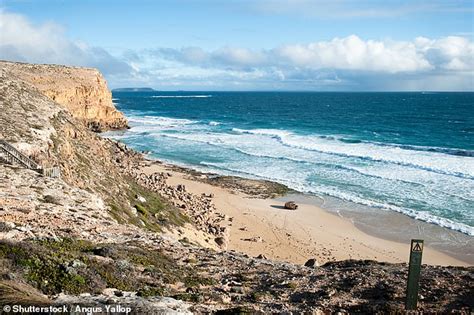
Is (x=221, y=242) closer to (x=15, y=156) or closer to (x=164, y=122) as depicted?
(x=15, y=156)

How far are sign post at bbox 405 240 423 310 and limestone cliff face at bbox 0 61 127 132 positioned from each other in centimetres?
4321

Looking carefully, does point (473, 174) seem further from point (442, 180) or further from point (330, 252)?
point (330, 252)

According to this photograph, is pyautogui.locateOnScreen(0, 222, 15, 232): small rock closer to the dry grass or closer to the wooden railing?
the dry grass

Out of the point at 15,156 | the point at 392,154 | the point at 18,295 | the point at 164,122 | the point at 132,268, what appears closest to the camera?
the point at 18,295

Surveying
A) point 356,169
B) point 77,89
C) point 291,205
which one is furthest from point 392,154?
point 77,89

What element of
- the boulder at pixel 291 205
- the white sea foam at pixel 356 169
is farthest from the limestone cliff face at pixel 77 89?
the boulder at pixel 291 205

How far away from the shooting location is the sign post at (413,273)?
982 centimetres

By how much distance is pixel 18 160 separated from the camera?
1892 cm

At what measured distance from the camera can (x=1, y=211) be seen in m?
13.5

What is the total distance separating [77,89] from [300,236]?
132 feet

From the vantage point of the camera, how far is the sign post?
982cm

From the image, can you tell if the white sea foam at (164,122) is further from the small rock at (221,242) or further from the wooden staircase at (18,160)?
the wooden staircase at (18,160)

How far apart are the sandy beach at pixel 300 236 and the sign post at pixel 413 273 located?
13957 millimetres

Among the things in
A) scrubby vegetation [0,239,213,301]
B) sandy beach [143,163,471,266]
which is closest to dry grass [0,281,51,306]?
scrubby vegetation [0,239,213,301]
